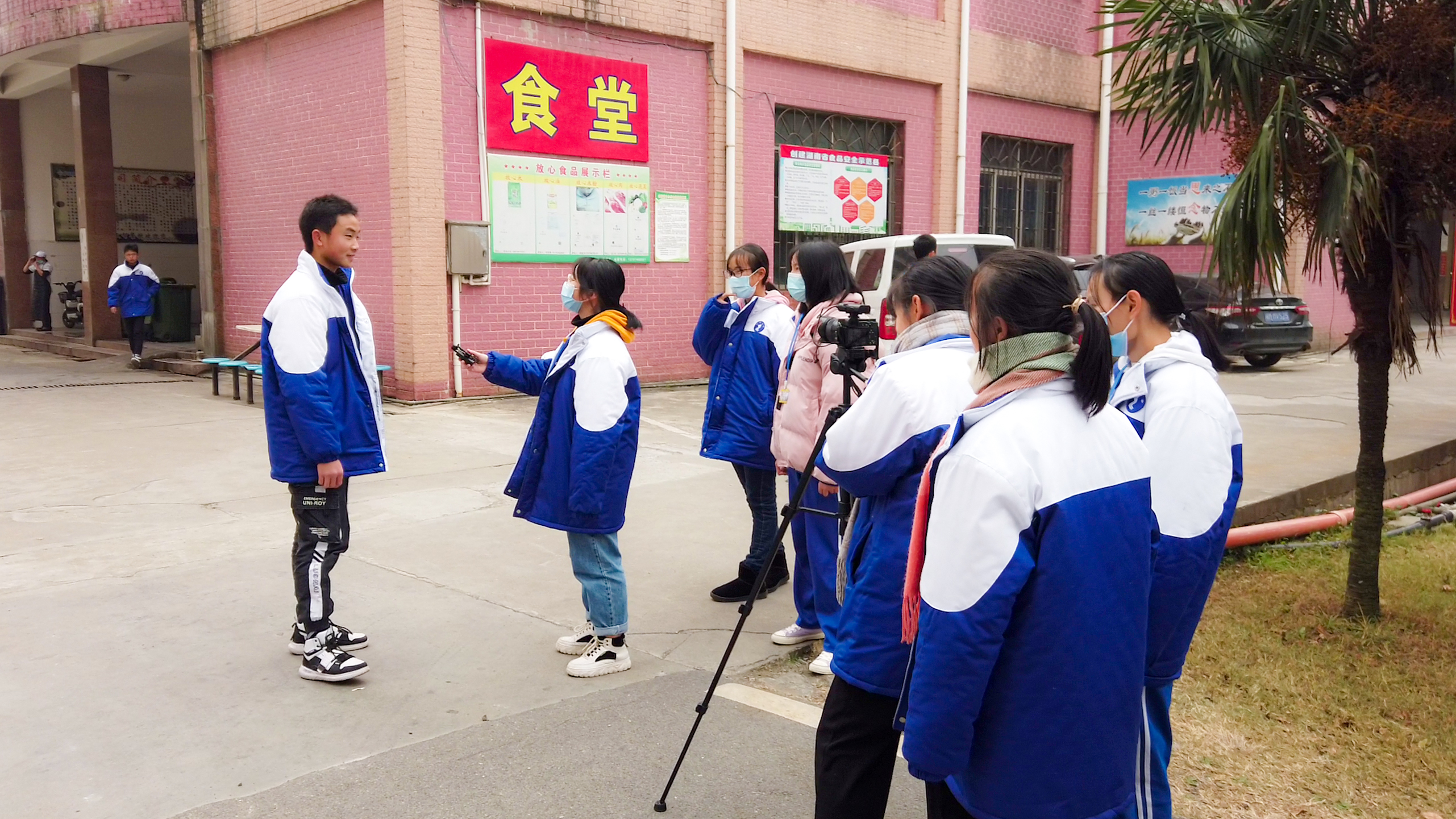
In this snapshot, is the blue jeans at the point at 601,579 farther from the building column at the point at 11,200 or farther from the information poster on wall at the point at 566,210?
the building column at the point at 11,200

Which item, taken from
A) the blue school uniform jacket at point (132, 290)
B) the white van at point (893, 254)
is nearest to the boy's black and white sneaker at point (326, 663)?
the white van at point (893, 254)

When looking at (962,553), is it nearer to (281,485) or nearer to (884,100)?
(281,485)

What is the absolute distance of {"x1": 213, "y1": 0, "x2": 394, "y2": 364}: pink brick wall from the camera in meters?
12.2

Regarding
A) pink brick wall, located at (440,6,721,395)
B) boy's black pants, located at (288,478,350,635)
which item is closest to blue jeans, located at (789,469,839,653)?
boy's black pants, located at (288,478,350,635)

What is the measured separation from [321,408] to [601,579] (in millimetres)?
1299

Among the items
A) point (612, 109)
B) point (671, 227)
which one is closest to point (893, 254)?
point (671, 227)

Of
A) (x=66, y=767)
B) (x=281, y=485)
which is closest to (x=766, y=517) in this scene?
(x=66, y=767)

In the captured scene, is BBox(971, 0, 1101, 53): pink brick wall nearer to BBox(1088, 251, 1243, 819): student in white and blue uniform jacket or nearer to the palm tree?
the palm tree

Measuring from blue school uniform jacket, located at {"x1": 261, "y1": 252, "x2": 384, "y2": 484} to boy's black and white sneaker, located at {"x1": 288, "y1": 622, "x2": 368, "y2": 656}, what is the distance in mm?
639

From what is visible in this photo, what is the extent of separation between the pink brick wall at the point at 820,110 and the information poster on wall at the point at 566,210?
1669mm

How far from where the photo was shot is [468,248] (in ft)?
39.2

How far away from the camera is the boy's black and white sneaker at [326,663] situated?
4473 mm

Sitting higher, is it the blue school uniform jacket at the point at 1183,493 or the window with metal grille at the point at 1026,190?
the window with metal grille at the point at 1026,190

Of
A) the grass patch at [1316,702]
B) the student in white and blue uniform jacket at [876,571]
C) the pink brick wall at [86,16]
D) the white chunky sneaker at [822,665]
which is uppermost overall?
the pink brick wall at [86,16]
